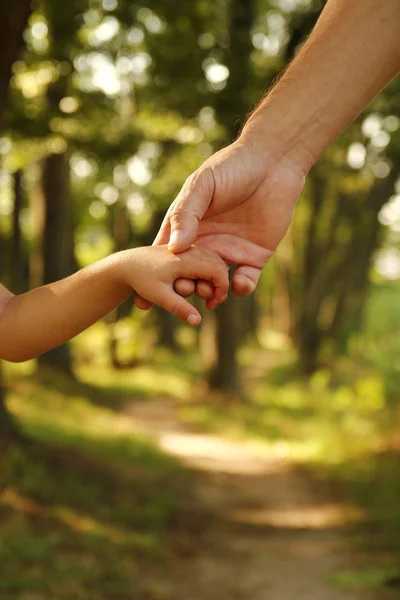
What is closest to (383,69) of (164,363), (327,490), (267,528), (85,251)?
(267,528)

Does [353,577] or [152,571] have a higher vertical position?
[152,571]

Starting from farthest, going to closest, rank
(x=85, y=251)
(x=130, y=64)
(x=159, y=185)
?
(x=85, y=251)
(x=159, y=185)
(x=130, y=64)

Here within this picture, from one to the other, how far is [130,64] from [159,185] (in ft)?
8.34

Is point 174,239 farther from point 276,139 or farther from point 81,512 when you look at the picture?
point 81,512

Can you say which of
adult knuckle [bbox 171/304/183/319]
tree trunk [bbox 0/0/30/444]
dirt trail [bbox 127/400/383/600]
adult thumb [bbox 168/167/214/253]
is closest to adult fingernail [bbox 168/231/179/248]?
adult thumb [bbox 168/167/214/253]

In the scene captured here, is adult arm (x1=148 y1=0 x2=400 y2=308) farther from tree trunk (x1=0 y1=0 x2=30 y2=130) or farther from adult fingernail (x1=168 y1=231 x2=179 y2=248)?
tree trunk (x1=0 y1=0 x2=30 y2=130)

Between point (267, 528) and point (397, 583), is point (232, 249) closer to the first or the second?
point (397, 583)

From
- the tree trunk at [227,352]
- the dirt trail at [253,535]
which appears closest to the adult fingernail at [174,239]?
the dirt trail at [253,535]

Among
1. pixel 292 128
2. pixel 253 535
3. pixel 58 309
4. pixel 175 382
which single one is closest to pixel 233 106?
pixel 253 535

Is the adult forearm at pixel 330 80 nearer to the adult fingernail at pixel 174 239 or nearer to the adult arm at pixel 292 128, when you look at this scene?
the adult arm at pixel 292 128

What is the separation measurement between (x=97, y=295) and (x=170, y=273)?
251 millimetres

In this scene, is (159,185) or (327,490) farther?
(159,185)

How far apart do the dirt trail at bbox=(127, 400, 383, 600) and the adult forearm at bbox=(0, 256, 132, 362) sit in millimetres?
4463

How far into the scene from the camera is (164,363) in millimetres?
22094
